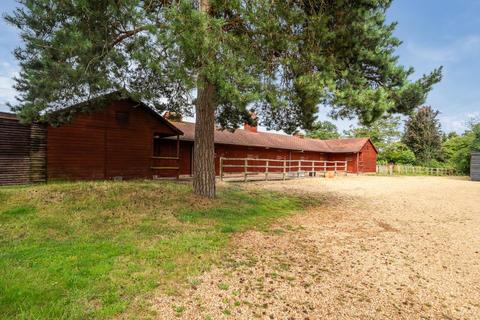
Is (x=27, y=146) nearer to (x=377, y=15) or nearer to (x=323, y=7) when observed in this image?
(x=323, y=7)

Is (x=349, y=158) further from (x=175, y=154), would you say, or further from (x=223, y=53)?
(x=223, y=53)

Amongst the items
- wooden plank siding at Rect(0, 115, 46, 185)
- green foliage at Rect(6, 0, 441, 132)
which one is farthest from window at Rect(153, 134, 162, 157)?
green foliage at Rect(6, 0, 441, 132)

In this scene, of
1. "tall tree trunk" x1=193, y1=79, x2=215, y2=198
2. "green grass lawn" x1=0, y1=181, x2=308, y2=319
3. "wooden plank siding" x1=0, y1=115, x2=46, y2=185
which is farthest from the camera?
"wooden plank siding" x1=0, y1=115, x2=46, y2=185

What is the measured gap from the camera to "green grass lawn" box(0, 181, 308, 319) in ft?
10.9

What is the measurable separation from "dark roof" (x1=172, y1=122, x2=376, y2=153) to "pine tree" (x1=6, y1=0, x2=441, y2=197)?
866 centimetres

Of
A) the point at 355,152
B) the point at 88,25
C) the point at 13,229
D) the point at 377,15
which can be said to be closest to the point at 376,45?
the point at 377,15

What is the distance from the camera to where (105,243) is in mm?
5203

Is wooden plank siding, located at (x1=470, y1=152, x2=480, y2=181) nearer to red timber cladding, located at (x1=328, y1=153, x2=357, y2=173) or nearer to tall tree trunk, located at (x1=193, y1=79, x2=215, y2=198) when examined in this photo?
red timber cladding, located at (x1=328, y1=153, x2=357, y2=173)

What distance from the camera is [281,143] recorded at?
27.5m

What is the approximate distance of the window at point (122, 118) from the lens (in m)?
14.7

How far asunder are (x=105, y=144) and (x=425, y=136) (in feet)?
150

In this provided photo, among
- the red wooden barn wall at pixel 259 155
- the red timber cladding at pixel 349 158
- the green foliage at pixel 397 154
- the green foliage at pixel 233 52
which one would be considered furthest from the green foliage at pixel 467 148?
the green foliage at pixel 233 52

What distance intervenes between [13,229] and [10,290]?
298 centimetres

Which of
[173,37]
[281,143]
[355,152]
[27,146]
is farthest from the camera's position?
[355,152]
